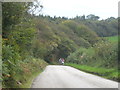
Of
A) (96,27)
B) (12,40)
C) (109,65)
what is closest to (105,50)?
(109,65)

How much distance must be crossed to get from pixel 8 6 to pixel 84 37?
8629 centimetres

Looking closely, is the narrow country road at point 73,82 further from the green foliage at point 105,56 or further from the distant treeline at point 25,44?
the green foliage at point 105,56

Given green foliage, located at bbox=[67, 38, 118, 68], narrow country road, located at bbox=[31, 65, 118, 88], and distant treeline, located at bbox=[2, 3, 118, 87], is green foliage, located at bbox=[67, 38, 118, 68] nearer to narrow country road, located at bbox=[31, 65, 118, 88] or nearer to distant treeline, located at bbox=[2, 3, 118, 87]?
distant treeline, located at bbox=[2, 3, 118, 87]

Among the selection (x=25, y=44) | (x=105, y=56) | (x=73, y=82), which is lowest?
(x=105, y=56)

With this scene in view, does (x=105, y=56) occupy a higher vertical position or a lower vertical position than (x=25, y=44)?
lower

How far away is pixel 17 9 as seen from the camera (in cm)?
1596

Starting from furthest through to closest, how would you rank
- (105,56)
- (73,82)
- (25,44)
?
1. (105,56)
2. (25,44)
3. (73,82)

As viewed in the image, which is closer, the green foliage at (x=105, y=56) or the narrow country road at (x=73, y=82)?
the narrow country road at (x=73, y=82)

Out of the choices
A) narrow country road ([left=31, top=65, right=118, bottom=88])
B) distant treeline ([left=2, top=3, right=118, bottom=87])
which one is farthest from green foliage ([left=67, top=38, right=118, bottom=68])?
narrow country road ([left=31, top=65, right=118, bottom=88])

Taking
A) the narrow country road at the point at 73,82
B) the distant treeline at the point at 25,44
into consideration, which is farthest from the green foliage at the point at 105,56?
the narrow country road at the point at 73,82

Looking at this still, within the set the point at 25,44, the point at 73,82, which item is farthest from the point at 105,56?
the point at 73,82

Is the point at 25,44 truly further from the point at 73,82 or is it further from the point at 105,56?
the point at 105,56

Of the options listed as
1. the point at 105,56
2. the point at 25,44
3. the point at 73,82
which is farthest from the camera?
the point at 105,56

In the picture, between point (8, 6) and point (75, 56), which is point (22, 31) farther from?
point (75, 56)
